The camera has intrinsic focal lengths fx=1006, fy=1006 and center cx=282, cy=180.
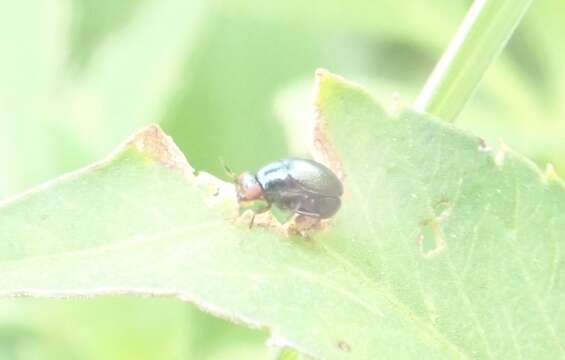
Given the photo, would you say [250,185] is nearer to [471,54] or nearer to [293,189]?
[293,189]

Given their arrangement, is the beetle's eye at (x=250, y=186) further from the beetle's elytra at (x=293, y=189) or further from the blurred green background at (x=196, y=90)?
the blurred green background at (x=196, y=90)

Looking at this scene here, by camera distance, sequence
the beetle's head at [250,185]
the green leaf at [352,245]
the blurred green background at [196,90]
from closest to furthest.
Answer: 1. the green leaf at [352,245]
2. the beetle's head at [250,185]
3. the blurred green background at [196,90]

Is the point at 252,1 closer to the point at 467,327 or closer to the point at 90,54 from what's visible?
the point at 90,54

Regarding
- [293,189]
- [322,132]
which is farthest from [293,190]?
[322,132]

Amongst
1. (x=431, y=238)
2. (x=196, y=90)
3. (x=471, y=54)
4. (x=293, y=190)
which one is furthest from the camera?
(x=196, y=90)

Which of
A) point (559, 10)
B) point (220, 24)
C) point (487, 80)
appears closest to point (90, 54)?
point (220, 24)

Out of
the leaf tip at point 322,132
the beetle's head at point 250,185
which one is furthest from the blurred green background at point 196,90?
the leaf tip at point 322,132

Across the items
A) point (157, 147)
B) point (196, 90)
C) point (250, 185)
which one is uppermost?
point (157, 147)
